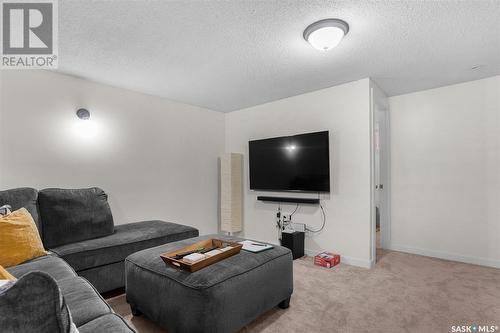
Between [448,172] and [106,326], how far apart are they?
3.87 metres

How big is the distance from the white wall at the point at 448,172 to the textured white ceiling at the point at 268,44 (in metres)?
0.30

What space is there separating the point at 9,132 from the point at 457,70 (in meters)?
4.68

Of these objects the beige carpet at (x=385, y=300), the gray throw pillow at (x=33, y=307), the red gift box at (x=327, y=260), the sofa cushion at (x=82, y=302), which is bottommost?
the beige carpet at (x=385, y=300)

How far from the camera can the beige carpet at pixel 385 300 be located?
186cm

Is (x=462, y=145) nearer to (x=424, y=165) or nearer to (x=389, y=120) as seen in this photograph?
(x=424, y=165)

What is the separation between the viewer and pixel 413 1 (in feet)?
5.58

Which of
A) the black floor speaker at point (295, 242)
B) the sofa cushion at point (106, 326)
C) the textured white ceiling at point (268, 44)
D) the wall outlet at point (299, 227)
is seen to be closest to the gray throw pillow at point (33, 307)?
the sofa cushion at point (106, 326)

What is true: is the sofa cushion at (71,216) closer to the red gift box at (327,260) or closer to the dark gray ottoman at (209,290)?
the dark gray ottoman at (209,290)

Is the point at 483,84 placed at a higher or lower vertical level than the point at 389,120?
higher

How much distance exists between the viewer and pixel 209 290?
1509mm

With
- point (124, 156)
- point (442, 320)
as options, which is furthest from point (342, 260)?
point (124, 156)

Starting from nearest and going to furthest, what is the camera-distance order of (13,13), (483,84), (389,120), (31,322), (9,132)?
(31,322) < (13,13) < (9,132) < (483,84) < (389,120)

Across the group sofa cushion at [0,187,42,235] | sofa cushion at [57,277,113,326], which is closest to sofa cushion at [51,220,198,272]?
sofa cushion at [0,187,42,235]

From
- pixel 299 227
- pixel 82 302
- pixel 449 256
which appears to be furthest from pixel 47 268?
pixel 449 256
